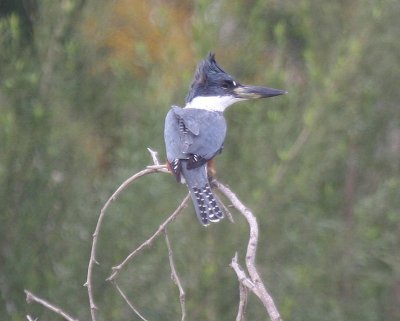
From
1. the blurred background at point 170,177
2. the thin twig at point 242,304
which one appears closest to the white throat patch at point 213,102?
the blurred background at point 170,177

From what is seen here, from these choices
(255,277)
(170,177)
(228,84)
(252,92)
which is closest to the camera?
(255,277)

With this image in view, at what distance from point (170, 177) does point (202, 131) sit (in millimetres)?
1122

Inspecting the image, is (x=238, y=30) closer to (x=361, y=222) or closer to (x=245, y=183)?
(x=245, y=183)

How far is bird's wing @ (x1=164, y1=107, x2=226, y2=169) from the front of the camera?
324 centimetres

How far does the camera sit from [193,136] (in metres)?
3.36

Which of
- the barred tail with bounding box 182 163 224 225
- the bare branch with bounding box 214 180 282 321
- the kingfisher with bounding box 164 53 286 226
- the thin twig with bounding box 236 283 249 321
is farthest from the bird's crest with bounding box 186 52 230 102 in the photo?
the thin twig with bounding box 236 283 249 321

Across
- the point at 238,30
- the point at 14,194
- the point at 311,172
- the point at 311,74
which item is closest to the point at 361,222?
the point at 311,172

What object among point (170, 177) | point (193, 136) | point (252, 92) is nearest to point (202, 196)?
point (193, 136)

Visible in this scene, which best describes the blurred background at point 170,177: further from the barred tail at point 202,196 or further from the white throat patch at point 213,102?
the barred tail at point 202,196

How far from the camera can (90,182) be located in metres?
4.84

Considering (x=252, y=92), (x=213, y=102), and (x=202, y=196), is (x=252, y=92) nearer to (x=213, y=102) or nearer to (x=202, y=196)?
(x=213, y=102)

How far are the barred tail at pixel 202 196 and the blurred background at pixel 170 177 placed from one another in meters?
1.28

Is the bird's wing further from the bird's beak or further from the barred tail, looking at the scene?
the bird's beak

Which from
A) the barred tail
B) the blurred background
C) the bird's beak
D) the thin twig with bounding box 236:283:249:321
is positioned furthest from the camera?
the blurred background
